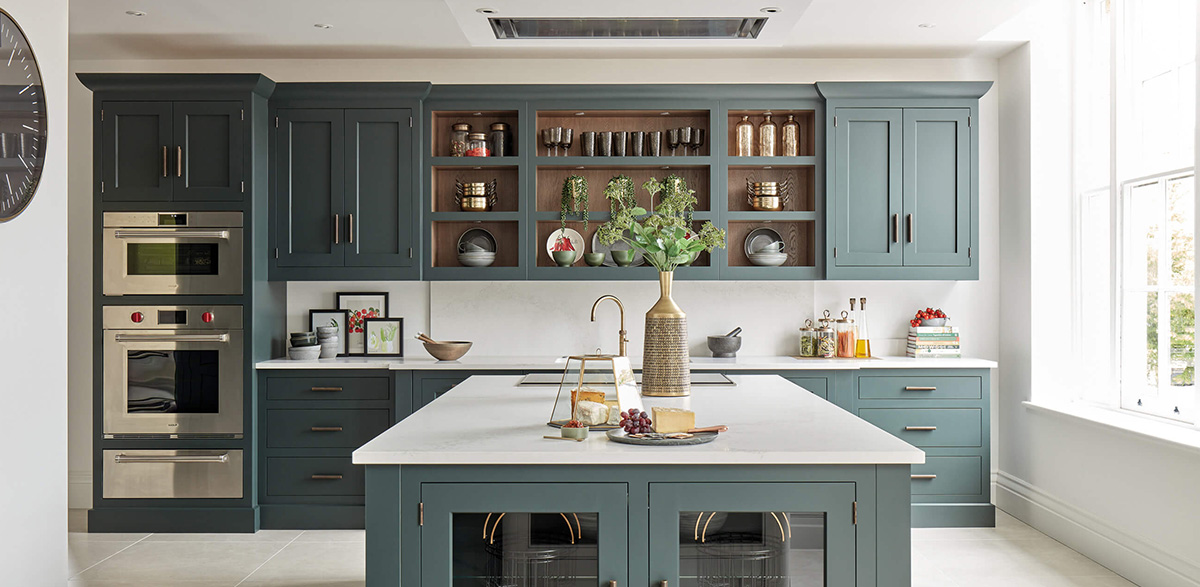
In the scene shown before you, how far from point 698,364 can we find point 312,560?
210 cm

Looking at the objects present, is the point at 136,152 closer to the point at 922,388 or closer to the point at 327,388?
the point at 327,388

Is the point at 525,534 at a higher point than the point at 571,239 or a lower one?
lower

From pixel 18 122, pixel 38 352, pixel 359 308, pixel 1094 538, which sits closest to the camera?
pixel 18 122

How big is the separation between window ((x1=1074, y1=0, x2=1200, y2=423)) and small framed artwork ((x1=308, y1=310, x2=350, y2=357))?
3994mm

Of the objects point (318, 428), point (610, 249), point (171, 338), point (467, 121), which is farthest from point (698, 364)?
A: point (171, 338)

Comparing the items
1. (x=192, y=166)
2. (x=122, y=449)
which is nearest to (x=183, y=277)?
(x=192, y=166)

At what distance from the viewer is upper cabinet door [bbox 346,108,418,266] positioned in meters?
4.47

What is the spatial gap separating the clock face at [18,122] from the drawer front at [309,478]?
2.17 metres

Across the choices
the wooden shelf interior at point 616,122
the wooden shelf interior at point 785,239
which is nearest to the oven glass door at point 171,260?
the wooden shelf interior at point 616,122

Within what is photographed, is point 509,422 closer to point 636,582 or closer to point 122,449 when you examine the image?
point 636,582

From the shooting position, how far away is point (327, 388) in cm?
438

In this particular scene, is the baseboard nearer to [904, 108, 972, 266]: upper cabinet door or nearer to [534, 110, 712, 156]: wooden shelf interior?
[904, 108, 972, 266]: upper cabinet door

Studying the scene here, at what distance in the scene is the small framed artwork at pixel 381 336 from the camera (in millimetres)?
4777

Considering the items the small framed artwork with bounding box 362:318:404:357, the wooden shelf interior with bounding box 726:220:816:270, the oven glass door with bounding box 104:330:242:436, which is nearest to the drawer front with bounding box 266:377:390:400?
the oven glass door with bounding box 104:330:242:436
